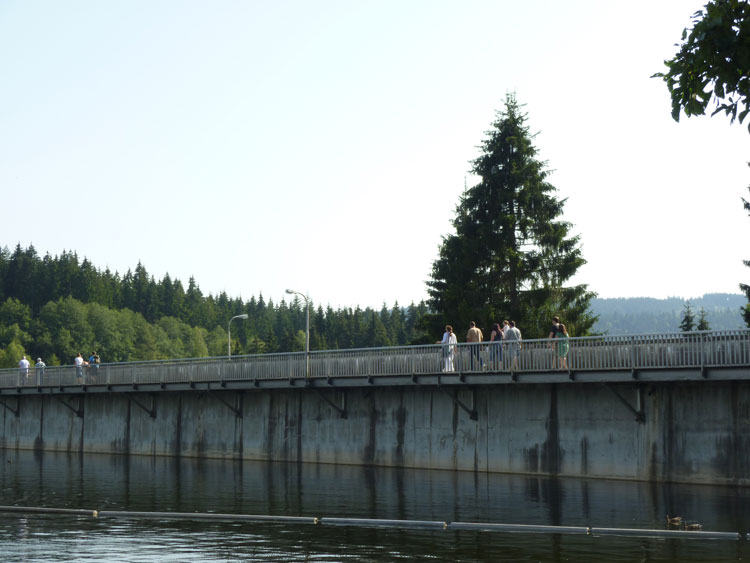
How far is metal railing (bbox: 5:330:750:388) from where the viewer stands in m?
32.7

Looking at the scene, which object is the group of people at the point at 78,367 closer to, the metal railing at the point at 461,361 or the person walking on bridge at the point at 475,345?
the metal railing at the point at 461,361

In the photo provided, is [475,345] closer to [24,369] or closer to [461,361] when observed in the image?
[461,361]

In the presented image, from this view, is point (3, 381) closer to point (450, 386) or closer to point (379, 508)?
point (450, 386)

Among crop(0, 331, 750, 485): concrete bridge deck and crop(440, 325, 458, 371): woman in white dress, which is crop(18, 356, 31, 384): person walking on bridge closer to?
crop(0, 331, 750, 485): concrete bridge deck

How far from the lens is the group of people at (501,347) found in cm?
3638

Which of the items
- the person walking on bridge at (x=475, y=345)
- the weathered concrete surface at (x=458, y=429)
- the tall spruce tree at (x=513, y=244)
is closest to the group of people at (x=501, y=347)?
the person walking on bridge at (x=475, y=345)

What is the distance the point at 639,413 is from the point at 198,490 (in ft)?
49.4

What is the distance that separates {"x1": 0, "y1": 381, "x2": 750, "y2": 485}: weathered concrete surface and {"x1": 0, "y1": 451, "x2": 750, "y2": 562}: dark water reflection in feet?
3.69

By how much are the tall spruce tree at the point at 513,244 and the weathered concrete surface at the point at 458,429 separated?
1836 cm

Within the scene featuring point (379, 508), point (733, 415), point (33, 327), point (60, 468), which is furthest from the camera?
point (33, 327)

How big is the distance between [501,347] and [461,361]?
203 cm

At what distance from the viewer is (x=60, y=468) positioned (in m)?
44.9

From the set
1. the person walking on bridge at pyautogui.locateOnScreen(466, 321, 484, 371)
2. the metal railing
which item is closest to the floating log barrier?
the metal railing

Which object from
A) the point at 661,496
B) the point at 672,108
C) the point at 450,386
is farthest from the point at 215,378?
the point at 672,108
